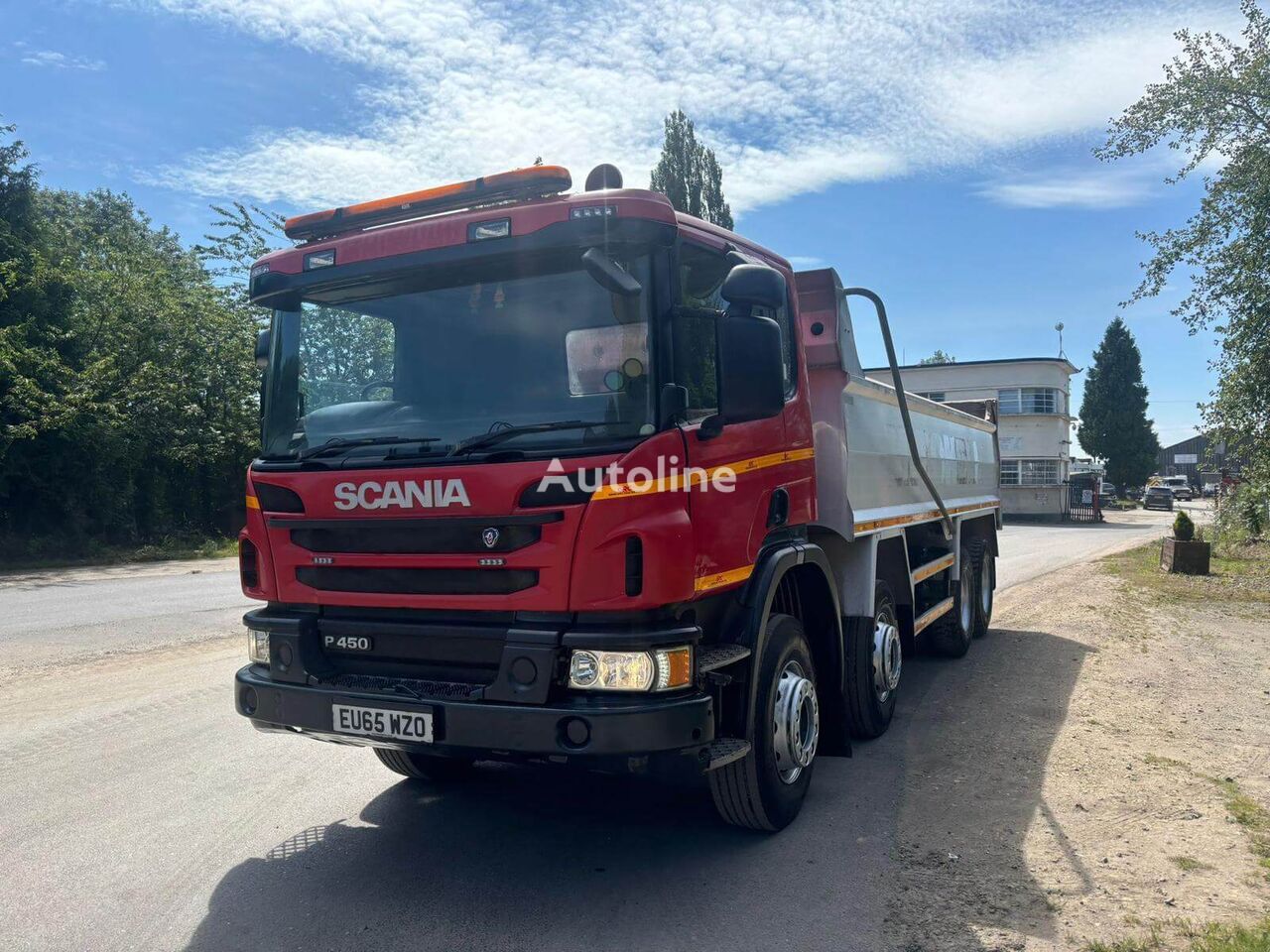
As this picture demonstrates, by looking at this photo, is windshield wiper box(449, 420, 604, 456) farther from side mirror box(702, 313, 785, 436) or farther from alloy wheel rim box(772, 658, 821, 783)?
alloy wheel rim box(772, 658, 821, 783)

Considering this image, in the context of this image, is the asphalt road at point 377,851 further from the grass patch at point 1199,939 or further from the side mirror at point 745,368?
the side mirror at point 745,368

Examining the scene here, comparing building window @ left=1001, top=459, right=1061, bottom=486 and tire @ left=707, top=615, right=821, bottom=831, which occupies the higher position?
building window @ left=1001, top=459, right=1061, bottom=486

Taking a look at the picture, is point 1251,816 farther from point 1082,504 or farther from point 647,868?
point 1082,504

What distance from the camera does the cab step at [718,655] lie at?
3.73 m

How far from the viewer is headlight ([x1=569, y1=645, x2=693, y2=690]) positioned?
354 cm

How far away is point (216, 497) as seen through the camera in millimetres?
25641

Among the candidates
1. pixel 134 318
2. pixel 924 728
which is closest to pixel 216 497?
pixel 134 318

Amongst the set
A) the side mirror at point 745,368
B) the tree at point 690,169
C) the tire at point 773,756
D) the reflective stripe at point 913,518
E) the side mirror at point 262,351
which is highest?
the tree at point 690,169

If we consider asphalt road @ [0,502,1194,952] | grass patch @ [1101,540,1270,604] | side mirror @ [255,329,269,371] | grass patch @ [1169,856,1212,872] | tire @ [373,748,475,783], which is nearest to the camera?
asphalt road @ [0,502,1194,952]

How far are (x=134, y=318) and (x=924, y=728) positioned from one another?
2350 cm

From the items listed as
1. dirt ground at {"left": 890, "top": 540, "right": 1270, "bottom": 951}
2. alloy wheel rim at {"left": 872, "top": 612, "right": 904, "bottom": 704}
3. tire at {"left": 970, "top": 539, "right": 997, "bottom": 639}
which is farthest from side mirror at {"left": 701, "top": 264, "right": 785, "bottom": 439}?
tire at {"left": 970, "top": 539, "right": 997, "bottom": 639}

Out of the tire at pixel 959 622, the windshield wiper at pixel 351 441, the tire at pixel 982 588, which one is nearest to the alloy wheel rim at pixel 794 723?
the windshield wiper at pixel 351 441

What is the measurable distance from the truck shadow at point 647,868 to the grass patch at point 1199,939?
0.28 meters

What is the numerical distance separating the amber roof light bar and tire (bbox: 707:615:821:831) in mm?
2254
